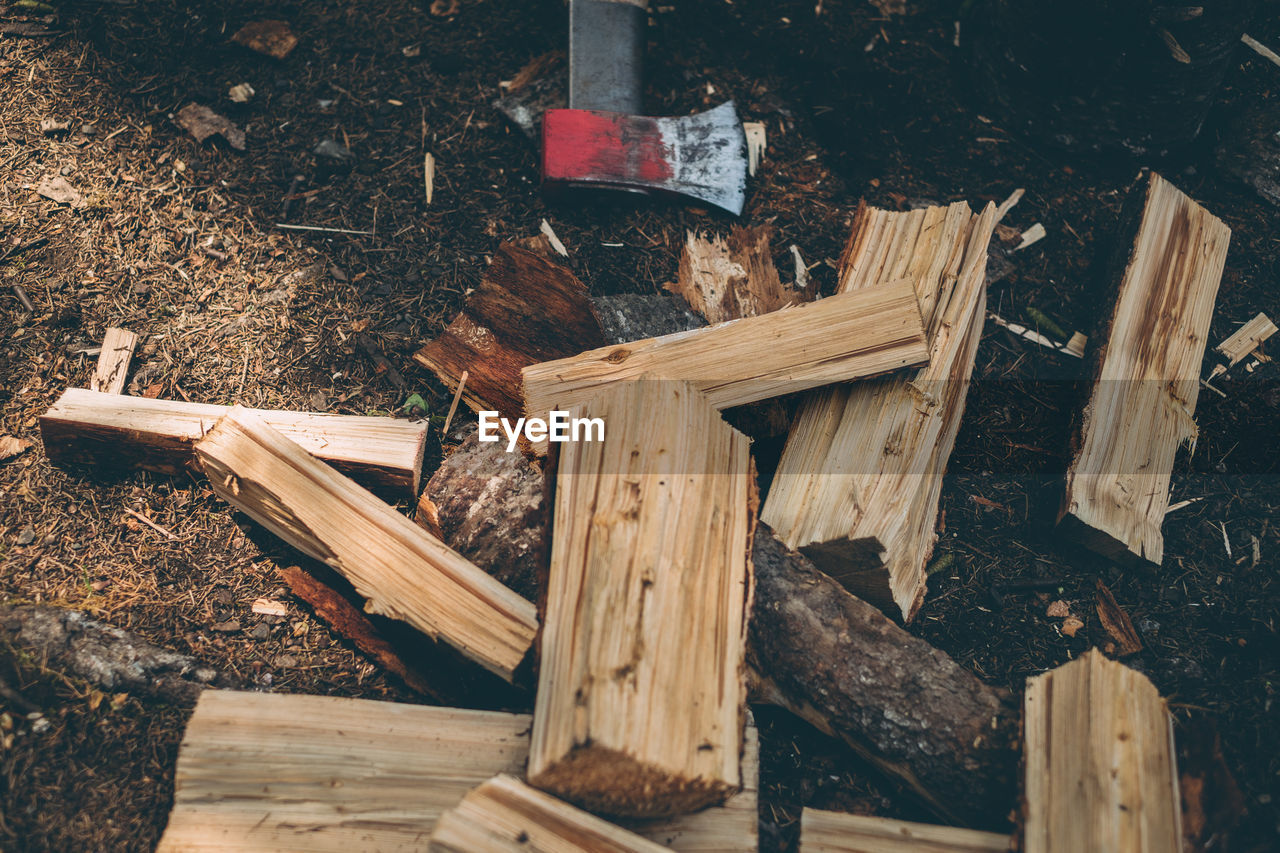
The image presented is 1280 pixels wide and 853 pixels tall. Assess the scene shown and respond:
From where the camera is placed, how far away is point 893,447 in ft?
7.50

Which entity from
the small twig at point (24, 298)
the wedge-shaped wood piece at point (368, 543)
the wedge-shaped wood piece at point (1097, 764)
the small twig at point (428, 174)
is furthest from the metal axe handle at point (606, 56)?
Answer: the wedge-shaped wood piece at point (1097, 764)

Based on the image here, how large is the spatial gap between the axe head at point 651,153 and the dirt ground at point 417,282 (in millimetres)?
134

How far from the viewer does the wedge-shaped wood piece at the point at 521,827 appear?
1.59 m

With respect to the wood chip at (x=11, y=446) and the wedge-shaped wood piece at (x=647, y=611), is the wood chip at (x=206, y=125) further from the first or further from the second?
the wedge-shaped wood piece at (x=647, y=611)

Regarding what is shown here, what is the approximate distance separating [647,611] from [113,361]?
2.28m

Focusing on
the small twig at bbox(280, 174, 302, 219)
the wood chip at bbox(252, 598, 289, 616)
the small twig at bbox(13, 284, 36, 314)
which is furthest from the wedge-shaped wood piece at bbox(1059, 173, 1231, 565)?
the small twig at bbox(13, 284, 36, 314)

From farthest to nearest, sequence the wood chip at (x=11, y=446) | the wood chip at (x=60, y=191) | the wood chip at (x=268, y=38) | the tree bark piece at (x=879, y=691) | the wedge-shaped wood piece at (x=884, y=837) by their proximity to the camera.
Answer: the wood chip at (x=268, y=38)
the wood chip at (x=60, y=191)
the wood chip at (x=11, y=446)
the tree bark piece at (x=879, y=691)
the wedge-shaped wood piece at (x=884, y=837)

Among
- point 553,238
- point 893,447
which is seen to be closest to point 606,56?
point 553,238

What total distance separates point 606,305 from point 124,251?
1.97 meters

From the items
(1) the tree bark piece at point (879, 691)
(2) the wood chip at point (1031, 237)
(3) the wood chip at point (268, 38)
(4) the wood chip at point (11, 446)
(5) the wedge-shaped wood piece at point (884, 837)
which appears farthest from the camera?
(3) the wood chip at point (268, 38)

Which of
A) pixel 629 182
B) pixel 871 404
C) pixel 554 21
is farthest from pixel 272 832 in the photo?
pixel 554 21

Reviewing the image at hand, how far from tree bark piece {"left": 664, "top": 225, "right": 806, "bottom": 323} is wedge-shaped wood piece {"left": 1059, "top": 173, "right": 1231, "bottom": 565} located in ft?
3.78

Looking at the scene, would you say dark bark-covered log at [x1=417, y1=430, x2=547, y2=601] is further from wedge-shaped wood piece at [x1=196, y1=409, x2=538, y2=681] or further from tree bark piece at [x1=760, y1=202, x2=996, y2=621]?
tree bark piece at [x1=760, y1=202, x2=996, y2=621]

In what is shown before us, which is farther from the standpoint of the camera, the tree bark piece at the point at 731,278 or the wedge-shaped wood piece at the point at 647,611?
the tree bark piece at the point at 731,278
